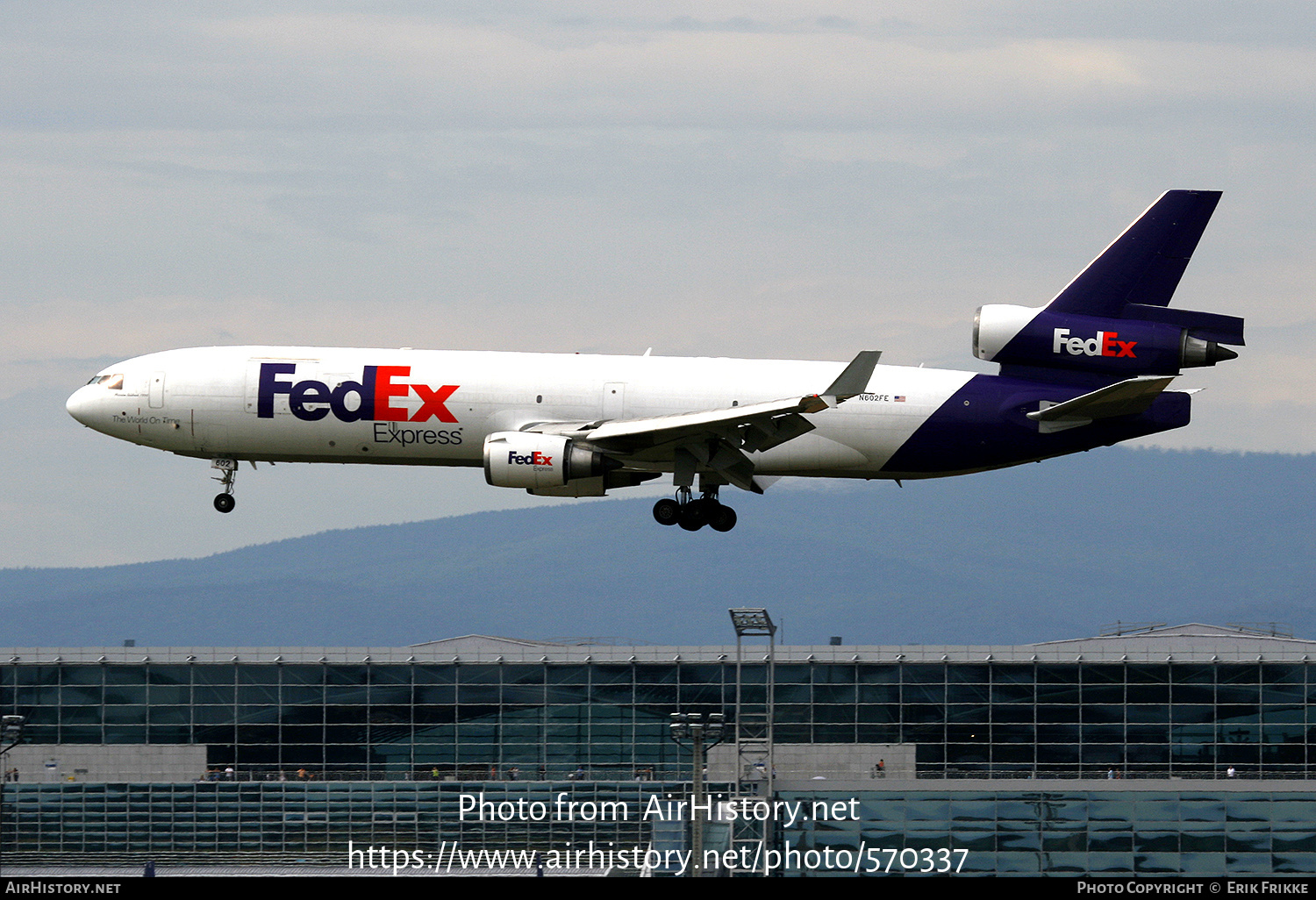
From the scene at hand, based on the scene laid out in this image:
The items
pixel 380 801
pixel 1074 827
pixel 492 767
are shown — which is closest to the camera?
pixel 1074 827

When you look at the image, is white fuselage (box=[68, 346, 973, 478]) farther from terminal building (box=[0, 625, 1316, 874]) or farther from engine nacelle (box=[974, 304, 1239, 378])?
terminal building (box=[0, 625, 1316, 874])

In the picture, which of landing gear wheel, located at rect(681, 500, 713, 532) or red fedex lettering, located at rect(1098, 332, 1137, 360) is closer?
red fedex lettering, located at rect(1098, 332, 1137, 360)

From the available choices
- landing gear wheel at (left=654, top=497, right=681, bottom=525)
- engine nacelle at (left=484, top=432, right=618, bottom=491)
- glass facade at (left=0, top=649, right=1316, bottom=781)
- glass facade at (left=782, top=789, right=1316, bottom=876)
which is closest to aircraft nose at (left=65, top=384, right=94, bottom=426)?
engine nacelle at (left=484, top=432, right=618, bottom=491)

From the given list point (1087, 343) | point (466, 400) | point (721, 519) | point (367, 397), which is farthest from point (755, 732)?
point (367, 397)

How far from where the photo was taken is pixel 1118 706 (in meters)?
89.2

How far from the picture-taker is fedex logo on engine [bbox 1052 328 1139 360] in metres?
60.0

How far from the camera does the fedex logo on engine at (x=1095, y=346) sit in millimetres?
59969

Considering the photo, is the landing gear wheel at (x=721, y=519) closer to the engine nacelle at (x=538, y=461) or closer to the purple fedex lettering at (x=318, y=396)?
the engine nacelle at (x=538, y=461)

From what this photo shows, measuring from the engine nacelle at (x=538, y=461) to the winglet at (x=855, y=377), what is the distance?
8475 mm

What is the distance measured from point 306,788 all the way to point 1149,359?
149 feet

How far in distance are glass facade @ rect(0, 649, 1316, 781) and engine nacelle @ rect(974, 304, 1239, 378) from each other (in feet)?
104
